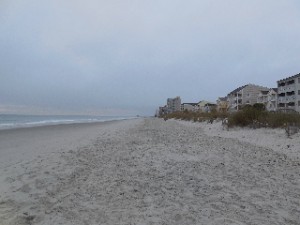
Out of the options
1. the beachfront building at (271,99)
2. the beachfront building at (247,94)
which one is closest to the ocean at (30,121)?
the beachfront building at (271,99)

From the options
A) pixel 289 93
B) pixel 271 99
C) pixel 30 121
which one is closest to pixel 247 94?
pixel 271 99

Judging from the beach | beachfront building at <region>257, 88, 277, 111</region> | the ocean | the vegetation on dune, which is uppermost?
beachfront building at <region>257, 88, 277, 111</region>

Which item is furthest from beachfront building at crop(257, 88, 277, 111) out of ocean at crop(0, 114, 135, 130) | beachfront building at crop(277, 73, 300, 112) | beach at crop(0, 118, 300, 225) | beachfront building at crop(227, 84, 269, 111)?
beach at crop(0, 118, 300, 225)

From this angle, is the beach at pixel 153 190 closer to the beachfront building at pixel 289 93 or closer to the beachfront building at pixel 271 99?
the beachfront building at pixel 289 93

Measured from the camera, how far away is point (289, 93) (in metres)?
70.5

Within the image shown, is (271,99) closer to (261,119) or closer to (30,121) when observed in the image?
(30,121)

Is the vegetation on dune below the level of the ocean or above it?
above

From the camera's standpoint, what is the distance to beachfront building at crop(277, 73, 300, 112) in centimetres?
6556

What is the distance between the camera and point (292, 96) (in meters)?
67.2

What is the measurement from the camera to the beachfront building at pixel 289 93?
215ft

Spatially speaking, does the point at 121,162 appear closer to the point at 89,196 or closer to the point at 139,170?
the point at 139,170

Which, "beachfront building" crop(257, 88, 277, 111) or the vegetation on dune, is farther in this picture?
"beachfront building" crop(257, 88, 277, 111)

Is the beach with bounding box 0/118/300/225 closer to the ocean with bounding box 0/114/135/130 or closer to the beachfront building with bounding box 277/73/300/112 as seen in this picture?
the ocean with bounding box 0/114/135/130

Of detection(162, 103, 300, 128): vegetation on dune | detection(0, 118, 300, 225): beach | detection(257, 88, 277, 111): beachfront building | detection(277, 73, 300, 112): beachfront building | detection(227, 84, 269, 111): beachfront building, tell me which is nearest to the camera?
detection(0, 118, 300, 225): beach
